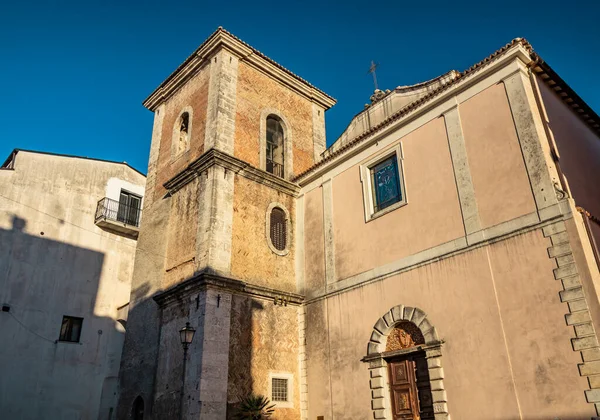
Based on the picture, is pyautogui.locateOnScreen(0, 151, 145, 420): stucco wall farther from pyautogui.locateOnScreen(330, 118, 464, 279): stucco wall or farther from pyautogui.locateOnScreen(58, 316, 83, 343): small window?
pyautogui.locateOnScreen(330, 118, 464, 279): stucco wall

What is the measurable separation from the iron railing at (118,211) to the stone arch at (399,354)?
1257 centimetres

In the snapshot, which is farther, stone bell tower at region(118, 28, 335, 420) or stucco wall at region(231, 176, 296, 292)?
stucco wall at region(231, 176, 296, 292)

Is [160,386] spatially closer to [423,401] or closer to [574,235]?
[423,401]

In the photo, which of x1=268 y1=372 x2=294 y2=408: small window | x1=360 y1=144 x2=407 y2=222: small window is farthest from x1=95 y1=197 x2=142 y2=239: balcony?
x1=360 y1=144 x2=407 y2=222: small window

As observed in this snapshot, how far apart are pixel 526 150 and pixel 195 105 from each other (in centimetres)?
1084

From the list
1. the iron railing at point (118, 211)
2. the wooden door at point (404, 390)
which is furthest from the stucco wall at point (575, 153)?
the iron railing at point (118, 211)

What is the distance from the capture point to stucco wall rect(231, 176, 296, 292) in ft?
44.5

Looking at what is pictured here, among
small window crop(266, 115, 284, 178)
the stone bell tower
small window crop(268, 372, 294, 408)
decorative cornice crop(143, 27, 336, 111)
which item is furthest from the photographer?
small window crop(266, 115, 284, 178)

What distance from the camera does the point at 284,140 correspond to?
1728 centimetres

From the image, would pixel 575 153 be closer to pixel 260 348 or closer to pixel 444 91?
pixel 444 91

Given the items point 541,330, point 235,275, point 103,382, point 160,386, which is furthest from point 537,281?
point 103,382

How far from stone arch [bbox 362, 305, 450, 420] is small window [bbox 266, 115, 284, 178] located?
270 inches

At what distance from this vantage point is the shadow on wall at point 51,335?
15.9m

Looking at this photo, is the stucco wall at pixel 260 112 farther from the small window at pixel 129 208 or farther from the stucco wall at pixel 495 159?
the small window at pixel 129 208
